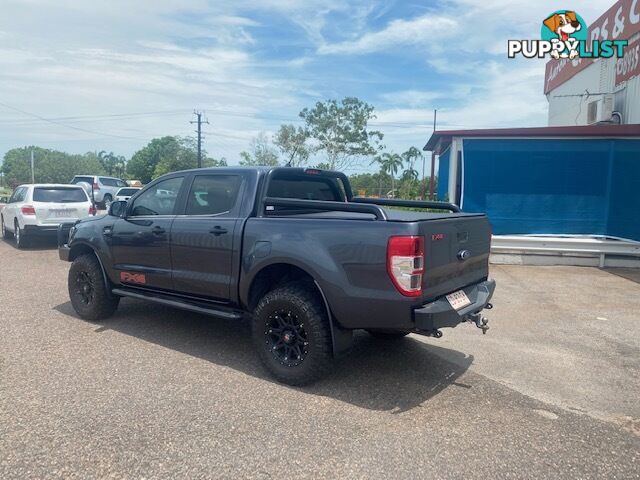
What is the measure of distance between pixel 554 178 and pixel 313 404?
8.85 meters

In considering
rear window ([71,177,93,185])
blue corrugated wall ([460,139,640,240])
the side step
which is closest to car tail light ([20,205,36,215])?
the side step

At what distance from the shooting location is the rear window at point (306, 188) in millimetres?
4867

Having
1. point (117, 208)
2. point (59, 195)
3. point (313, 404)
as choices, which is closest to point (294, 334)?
point (313, 404)

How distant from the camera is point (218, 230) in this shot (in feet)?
15.2

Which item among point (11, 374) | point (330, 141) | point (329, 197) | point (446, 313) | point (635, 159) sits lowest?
point (11, 374)

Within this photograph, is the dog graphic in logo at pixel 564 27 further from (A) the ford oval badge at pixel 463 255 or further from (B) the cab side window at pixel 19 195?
(B) the cab side window at pixel 19 195

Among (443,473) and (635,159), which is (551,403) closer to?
(443,473)

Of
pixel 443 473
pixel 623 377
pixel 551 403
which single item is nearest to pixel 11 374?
pixel 443 473

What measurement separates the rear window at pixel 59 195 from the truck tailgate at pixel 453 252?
10908 mm

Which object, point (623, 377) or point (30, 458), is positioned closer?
point (30, 458)

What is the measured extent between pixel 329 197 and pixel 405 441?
2935mm

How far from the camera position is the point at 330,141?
34.2 metres

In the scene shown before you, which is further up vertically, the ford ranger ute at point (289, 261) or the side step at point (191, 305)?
the ford ranger ute at point (289, 261)

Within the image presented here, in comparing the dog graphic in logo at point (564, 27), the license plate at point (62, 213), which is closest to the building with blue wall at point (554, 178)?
the dog graphic in logo at point (564, 27)
